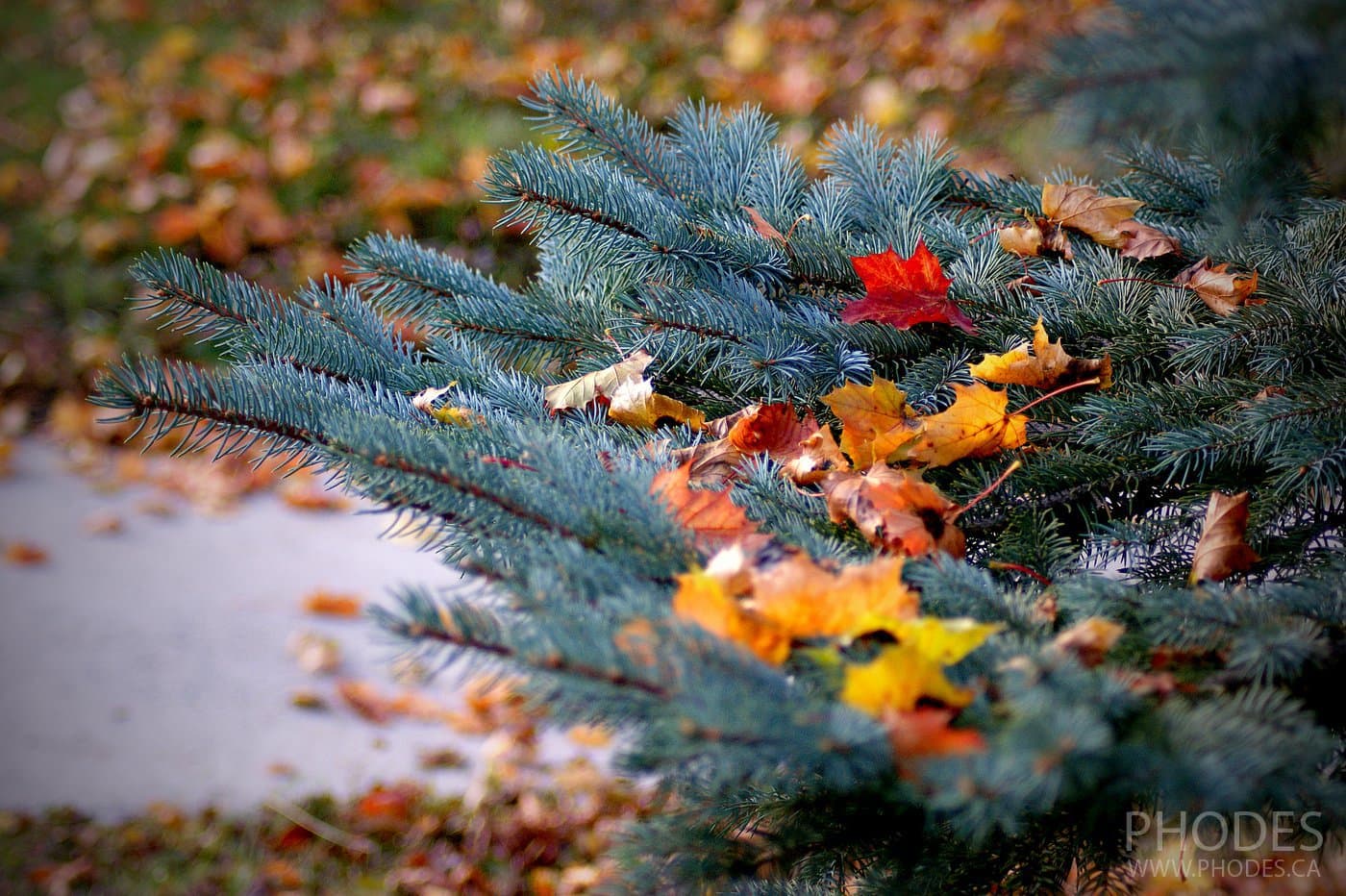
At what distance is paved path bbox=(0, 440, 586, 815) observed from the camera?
2.62 meters

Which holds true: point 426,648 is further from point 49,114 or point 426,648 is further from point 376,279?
point 49,114

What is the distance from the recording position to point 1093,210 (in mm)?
1421

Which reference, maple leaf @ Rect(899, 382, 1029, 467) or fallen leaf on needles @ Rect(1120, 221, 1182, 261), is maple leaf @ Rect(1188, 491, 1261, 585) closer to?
maple leaf @ Rect(899, 382, 1029, 467)

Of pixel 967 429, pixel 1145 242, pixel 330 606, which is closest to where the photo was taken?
pixel 967 429

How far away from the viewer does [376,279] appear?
4.65 feet

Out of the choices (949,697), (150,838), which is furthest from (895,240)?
(150,838)

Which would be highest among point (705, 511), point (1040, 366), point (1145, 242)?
point (1145, 242)

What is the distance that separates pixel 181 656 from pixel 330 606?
18.6 inches

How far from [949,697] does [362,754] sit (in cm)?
235

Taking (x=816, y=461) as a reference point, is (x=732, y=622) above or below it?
below

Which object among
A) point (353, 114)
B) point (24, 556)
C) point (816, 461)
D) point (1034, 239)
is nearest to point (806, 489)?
point (816, 461)

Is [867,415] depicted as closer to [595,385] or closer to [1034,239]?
[595,385]

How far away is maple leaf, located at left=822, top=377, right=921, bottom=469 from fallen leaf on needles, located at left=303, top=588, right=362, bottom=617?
2.50 metres

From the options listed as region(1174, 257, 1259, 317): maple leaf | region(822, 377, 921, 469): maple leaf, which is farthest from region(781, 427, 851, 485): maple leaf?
region(1174, 257, 1259, 317): maple leaf
